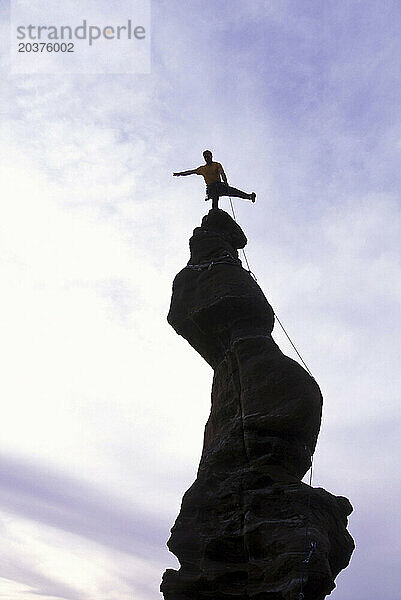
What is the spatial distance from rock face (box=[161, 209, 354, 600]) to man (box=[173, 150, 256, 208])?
208 inches

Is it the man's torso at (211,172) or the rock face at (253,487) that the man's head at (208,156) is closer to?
the man's torso at (211,172)

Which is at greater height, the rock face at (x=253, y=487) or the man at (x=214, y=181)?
Result: the man at (x=214, y=181)

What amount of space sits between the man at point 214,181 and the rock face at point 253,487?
17.4 ft

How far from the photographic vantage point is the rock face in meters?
15.8

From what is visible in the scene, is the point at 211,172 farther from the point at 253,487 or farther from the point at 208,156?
the point at 253,487

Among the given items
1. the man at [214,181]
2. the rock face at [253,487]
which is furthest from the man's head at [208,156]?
the rock face at [253,487]

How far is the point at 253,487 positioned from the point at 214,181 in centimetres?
1359

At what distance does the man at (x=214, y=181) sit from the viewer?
84.5ft

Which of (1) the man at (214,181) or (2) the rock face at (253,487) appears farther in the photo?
(1) the man at (214,181)

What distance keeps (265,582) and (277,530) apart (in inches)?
53.2

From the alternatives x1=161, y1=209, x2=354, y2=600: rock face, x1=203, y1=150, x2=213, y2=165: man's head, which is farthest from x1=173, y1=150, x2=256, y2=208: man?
x1=161, y1=209, x2=354, y2=600: rock face

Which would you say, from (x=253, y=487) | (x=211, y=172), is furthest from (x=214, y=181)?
(x=253, y=487)

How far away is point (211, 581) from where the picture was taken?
16.8 m

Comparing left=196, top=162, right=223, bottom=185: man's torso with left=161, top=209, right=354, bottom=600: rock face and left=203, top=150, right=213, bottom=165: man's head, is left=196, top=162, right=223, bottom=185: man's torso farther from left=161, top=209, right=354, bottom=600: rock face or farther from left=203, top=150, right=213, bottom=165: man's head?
left=161, top=209, right=354, bottom=600: rock face
